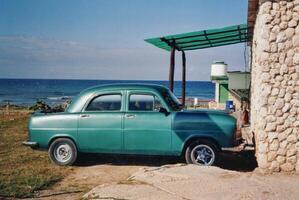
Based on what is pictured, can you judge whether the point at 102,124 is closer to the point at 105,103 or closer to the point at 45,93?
the point at 105,103

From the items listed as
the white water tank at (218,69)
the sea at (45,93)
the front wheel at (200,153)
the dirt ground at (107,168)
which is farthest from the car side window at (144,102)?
the sea at (45,93)

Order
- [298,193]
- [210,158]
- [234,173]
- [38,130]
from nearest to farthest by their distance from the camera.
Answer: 1. [298,193]
2. [234,173]
3. [210,158]
4. [38,130]

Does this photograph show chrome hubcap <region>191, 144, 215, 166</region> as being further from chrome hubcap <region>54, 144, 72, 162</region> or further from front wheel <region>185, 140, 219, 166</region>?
chrome hubcap <region>54, 144, 72, 162</region>

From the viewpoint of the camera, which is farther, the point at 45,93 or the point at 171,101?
the point at 45,93

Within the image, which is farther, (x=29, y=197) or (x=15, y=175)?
(x=15, y=175)

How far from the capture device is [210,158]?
8477 millimetres

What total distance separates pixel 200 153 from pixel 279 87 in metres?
2.05

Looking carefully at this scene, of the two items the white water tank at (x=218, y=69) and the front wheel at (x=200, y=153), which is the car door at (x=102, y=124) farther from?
the white water tank at (x=218, y=69)

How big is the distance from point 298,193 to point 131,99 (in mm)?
3953

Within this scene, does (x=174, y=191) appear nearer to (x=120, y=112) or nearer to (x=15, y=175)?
(x=120, y=112)

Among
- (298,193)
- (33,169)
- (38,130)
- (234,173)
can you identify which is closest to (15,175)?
(33,169)

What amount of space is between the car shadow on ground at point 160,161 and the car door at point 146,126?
2.33ft

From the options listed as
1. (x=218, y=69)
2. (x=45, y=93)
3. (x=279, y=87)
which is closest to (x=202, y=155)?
(x=279, y=87)

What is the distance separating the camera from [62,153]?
918 centimetres
